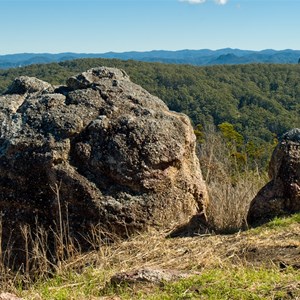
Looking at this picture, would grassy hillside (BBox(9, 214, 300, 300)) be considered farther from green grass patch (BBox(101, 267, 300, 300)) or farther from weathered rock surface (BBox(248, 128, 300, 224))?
weathered rock surface (BBox(248, 128, 300, 224))

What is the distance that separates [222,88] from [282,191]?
95.2 m

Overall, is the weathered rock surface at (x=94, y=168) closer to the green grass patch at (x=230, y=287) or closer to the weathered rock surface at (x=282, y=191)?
the weathered rock surface at (x=282, y=191)

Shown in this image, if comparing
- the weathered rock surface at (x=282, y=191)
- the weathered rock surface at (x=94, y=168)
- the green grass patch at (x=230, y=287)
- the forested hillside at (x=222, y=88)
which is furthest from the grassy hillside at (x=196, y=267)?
the forested hillside at (x=222, y=88)

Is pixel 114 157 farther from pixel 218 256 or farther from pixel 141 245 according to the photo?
pixel 218 256

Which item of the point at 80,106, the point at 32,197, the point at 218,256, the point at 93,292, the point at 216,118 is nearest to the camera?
the point at 93,292

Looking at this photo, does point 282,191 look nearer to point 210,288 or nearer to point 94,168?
point 94,168

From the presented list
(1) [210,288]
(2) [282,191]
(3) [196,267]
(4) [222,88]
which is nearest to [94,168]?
(3) [196,267]

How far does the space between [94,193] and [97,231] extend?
38 centimetres

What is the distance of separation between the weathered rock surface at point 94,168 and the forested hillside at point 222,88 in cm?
5786

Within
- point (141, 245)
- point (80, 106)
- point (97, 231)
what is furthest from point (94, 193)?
point (80, 106)

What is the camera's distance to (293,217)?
524 cm

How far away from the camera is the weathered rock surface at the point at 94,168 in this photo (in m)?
5.32

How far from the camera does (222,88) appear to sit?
325ft

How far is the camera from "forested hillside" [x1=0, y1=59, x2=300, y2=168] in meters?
76.8
